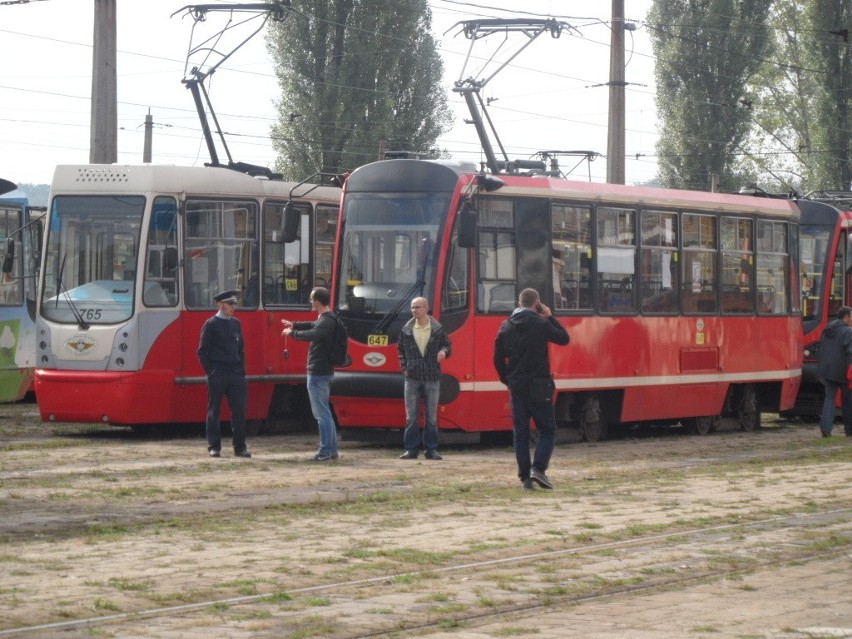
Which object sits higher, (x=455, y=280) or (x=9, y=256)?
(x=9, y=256)

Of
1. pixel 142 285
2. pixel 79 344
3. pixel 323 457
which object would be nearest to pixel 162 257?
pixel 142 285

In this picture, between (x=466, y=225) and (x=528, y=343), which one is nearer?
(x=528, y=343)

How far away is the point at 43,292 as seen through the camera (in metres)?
21.1

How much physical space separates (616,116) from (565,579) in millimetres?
19708

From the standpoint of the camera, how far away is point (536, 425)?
15.2 m

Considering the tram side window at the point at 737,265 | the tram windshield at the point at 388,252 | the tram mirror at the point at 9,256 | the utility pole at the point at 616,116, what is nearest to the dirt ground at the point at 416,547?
the tram windshield at the point at 388,252

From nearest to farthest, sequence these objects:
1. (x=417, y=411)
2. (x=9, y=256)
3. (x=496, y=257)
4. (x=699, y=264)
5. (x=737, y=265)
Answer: (x=417, y=411), (x=496, y=257), (x=9, y=256), (x=699, y=264), (x=737, y=265)

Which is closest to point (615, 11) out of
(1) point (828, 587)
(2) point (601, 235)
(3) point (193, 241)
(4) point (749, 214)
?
(4) point (749, 214)

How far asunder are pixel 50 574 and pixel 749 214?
52.8ft

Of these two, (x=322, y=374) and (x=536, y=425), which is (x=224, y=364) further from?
(x=536, y=425)

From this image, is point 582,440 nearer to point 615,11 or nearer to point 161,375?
point 161,375

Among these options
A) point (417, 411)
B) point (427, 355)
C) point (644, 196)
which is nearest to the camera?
point (427, 355)

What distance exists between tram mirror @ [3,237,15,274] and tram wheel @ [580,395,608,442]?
7322 millimetres

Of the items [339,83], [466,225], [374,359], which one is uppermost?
[339,83]
